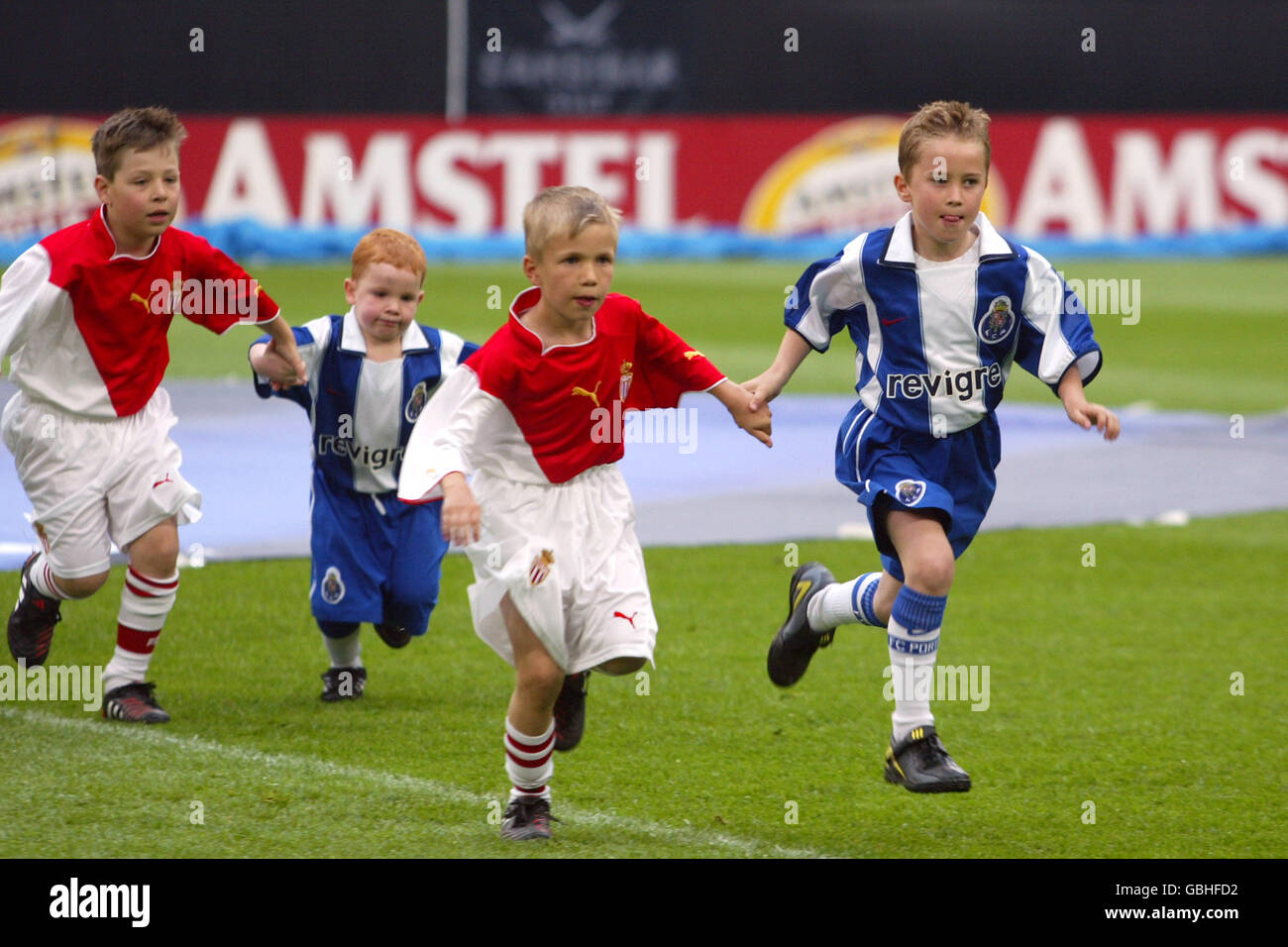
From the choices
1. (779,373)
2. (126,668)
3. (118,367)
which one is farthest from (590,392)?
(126,668)

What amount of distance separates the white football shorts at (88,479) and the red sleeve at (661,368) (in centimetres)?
188

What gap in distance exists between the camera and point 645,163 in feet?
84.9

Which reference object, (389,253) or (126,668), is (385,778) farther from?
(389,253)

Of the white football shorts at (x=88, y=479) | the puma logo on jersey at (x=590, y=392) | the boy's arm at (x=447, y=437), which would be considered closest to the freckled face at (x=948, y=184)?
the puma logo on jersey at (x=590, y=392)

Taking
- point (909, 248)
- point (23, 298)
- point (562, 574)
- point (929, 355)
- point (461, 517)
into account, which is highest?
point (909, 248)

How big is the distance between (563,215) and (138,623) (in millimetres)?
2525

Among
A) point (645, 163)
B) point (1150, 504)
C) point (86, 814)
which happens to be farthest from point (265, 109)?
point (86, 814)

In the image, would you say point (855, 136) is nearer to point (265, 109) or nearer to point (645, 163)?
point (645, 163)

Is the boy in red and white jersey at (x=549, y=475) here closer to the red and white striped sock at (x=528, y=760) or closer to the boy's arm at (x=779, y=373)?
the red and white striped sock at (x=528, y=760)

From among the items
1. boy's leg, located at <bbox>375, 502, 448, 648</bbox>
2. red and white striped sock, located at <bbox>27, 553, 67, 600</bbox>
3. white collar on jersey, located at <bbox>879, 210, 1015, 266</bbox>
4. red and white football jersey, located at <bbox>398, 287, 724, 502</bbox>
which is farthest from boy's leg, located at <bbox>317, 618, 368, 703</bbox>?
white collar on jersey, located at <bbox>879, 210, 1015, 266</bbox>

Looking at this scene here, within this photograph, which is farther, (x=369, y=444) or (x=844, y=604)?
(x=369, y=444)

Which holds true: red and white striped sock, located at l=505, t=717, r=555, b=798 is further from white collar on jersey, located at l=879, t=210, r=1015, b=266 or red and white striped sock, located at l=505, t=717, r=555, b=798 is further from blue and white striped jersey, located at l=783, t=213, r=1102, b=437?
white collar on jersey, located at l=879, t=210, r=1015, b=266

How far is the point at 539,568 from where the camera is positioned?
15.6 feet

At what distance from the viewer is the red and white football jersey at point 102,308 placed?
5926 mm
